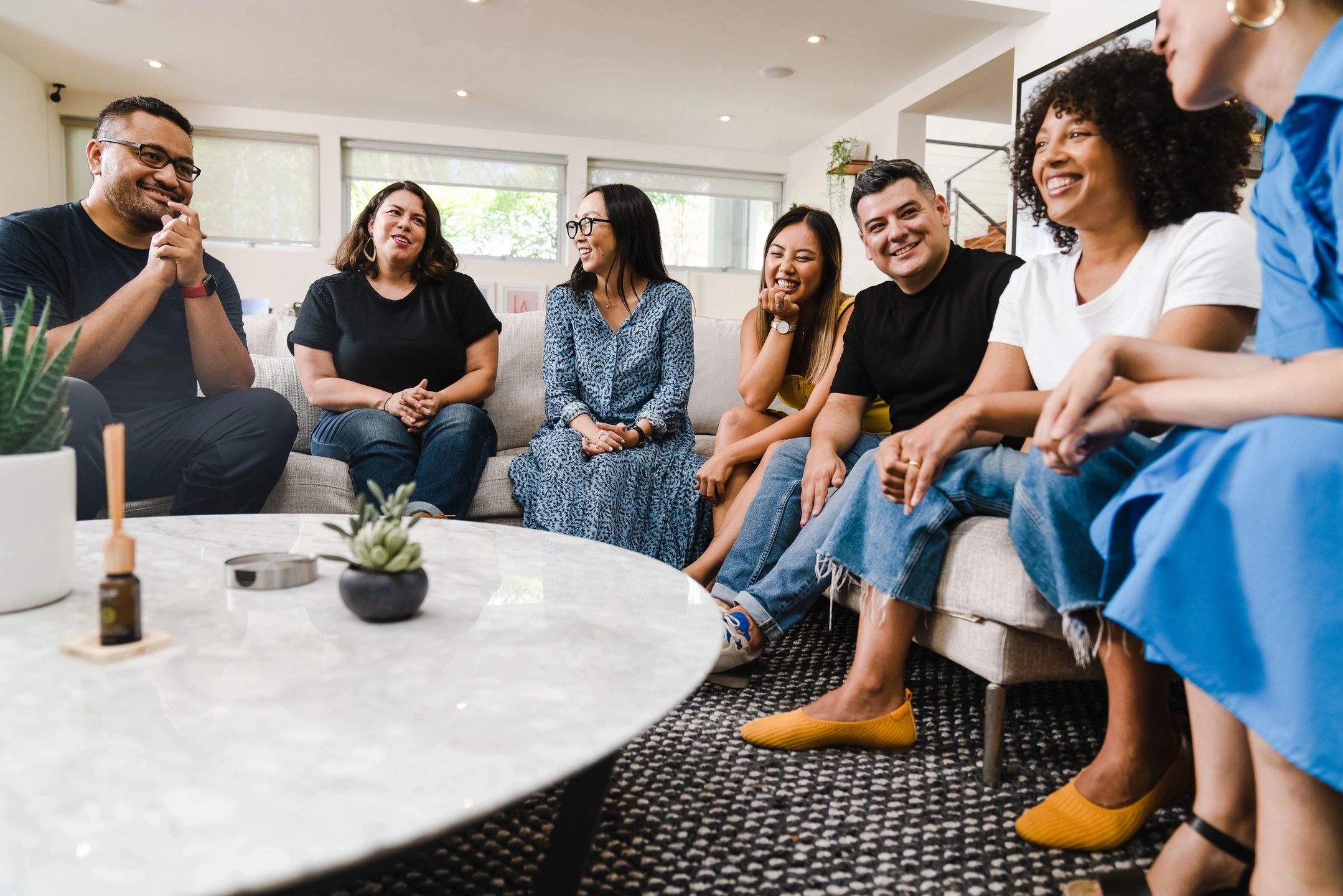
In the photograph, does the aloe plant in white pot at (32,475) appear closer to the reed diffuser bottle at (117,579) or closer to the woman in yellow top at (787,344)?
the reed diffuser bottle at (117,579)

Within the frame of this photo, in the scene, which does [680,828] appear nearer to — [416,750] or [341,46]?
[416,750]

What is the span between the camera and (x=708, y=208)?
8086mm

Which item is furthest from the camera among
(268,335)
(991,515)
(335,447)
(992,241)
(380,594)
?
(992,241)

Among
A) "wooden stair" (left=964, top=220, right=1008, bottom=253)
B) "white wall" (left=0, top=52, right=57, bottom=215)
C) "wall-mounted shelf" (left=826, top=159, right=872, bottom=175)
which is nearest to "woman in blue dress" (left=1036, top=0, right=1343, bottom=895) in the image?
"wooden stair" (left=964, top=220, right=1008, bottom=253)

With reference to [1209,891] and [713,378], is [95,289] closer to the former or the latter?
[713,378]

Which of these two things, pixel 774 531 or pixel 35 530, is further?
pixel 774 531

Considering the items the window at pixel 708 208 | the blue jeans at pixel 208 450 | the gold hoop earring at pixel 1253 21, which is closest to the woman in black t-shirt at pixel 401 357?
the blue jeans at pixel 208 450

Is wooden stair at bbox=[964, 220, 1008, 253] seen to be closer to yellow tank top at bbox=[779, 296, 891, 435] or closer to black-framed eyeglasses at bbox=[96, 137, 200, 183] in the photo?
yellow tank top at bbox=[779, 296, 891, 435]

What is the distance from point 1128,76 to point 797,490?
0.92 meters

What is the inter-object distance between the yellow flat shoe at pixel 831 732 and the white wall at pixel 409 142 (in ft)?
21.5

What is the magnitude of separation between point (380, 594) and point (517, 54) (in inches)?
220

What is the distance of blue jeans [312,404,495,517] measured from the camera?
83.5 inches

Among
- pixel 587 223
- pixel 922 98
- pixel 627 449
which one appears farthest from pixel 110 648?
pixel 922 98

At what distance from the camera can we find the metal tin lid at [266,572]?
2.99 feet
